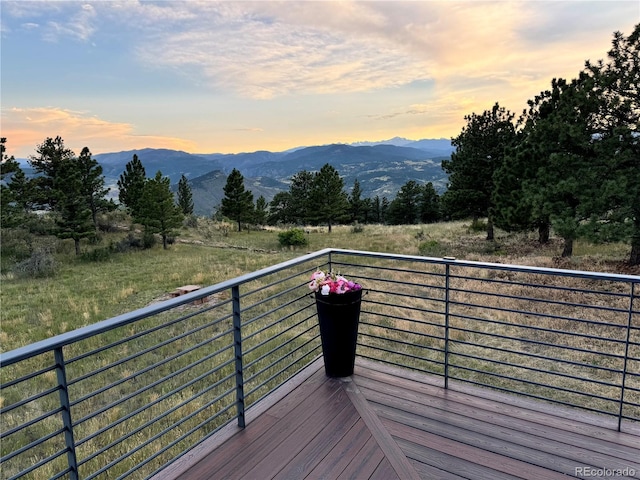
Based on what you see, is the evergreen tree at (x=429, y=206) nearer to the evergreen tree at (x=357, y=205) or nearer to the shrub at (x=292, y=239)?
the evergreen tree at (x=357, y=205)

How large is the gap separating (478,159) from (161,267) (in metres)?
12.1

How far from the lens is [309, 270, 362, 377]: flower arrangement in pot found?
2.79 metres

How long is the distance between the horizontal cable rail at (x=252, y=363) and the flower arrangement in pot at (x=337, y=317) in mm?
171

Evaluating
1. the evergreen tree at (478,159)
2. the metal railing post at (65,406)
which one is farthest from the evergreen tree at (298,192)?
the metal railing post at (65,406)

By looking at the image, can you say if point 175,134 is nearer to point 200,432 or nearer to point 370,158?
point 200,432

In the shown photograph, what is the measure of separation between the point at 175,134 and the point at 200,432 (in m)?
19.7

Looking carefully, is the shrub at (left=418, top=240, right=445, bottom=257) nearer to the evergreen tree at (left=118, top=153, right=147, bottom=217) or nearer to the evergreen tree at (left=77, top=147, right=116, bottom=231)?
the evergreen tree at (left=77, top=147, right=116, bottom=231)

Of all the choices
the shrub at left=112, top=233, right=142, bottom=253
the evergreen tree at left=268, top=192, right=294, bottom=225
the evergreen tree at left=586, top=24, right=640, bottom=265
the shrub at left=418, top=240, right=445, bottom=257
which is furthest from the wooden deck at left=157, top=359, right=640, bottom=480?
the evergreen tree at left=268, top=192, right=294, bottom=225

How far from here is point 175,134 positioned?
2052 centimetres

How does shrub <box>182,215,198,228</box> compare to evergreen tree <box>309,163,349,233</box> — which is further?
evergreen tree <box>309,163,349,233</box>

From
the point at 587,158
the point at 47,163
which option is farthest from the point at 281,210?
the point at 587,158

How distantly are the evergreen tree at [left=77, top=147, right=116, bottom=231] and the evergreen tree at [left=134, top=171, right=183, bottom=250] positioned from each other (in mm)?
3487

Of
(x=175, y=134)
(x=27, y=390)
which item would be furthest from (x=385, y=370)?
(x=175, y=134)

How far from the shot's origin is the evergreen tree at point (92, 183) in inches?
749
